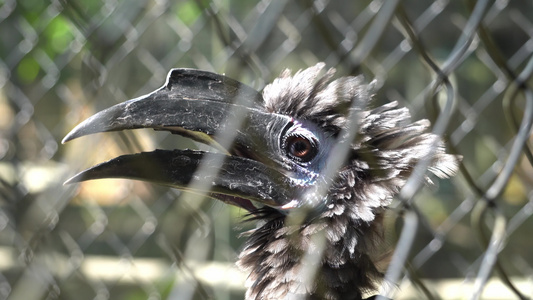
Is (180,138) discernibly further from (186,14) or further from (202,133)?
(202,133)

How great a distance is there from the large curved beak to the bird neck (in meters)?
0.09

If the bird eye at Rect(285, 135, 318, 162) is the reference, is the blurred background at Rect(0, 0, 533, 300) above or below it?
above

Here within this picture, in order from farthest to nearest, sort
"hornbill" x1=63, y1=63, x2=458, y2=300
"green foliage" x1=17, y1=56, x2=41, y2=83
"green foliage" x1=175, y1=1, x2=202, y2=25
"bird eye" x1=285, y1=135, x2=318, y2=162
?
1. "green foliage" x1=17, y1=56, x2=41, y2=83
2. "green foliage" x1=175, y1=1, x2=202, y2=25
3. "bird eye" x1=285, y1=135, x2=318, y2=162
4. "hornbill" x1=63, y1=63, x2=458, y2=300

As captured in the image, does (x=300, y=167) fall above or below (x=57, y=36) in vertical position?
below

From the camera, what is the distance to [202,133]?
3.91 ft

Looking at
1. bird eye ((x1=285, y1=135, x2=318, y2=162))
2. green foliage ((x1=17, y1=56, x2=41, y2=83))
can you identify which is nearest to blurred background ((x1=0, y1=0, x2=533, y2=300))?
green foliage ((x1=17, y1=56, x2=41, y2=83))

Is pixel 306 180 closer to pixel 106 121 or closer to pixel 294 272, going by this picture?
pixel 294 272

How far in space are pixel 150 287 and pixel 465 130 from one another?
4.66 feet

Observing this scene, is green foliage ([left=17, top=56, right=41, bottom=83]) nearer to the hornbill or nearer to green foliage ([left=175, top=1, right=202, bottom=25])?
green foliage ([left=175, top=1, right=202, bottom=25])

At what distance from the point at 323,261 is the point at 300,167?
211 mm

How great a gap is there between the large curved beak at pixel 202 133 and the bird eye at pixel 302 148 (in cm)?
4

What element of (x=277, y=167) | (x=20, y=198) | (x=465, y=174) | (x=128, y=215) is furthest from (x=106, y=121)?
(x=128, y=215)

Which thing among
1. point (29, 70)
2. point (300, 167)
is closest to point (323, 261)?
point (300, 167)

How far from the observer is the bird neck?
129cm
